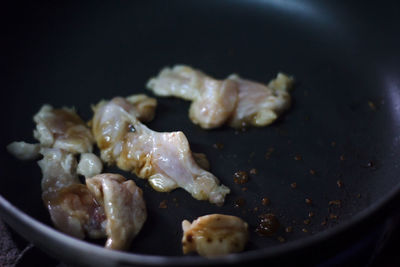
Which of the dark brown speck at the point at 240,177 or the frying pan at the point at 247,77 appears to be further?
the dark brown speck at the point at 240,177

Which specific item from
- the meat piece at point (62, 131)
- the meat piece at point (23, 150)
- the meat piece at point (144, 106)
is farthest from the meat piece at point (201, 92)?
the meat piece at point (23, 150)

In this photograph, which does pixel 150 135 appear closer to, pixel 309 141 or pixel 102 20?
pixel 309 141

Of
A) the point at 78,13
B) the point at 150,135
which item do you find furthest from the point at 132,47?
the point at 150,135

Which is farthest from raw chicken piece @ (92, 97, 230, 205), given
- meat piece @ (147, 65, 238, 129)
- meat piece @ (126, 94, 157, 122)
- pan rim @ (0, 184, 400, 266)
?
pan rim @ (0, 184, 400, 266)

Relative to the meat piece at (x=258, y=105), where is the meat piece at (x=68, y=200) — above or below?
below

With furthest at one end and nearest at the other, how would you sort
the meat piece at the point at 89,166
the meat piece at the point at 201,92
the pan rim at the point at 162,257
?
the meat piece at the point at 201,92 → the meat piece at the point at 89,166 → the pan rim at the point at 162,257

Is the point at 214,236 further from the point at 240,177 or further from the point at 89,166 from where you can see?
the point at 89,166

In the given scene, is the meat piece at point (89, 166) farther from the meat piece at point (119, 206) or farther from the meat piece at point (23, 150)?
the meat piece at point (23, 150)
